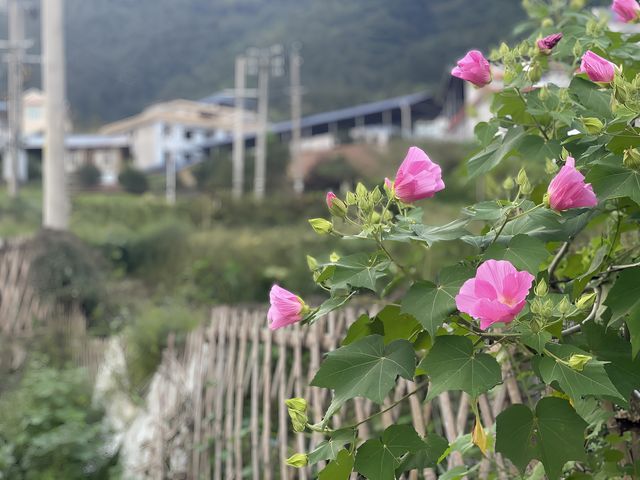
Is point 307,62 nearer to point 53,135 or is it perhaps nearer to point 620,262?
point 53,135

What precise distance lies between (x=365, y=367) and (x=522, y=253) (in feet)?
0.82

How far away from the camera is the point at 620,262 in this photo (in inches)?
53.3

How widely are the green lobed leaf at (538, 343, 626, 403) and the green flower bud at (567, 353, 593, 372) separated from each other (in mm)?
20

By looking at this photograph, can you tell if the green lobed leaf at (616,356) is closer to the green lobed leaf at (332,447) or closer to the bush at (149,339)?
the green lobed leaf at (332,447)

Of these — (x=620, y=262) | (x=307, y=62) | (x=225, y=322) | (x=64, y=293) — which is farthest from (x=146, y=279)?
(x=307, y=62)

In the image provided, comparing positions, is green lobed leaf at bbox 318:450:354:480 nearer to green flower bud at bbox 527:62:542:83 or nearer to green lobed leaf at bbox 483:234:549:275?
green lobed leaf at bbox 483:234:549:275

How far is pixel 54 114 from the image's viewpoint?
11.0m

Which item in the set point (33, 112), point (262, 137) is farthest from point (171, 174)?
point (262, 137)

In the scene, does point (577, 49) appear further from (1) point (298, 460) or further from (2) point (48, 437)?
(2) point (48, 437)

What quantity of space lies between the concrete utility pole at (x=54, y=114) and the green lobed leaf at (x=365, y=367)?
9897mm

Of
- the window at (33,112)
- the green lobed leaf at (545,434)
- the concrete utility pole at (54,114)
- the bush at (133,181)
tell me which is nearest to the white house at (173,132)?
the bush at (133,181)

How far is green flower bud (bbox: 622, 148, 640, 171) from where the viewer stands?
3.41ft

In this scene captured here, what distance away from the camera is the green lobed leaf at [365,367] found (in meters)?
1.08

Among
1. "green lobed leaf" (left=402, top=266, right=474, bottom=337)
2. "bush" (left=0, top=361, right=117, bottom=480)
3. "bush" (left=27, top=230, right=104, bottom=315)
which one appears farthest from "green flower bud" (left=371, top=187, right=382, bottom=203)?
"bush" (left=27, top=230, right=104, bottom=315)
